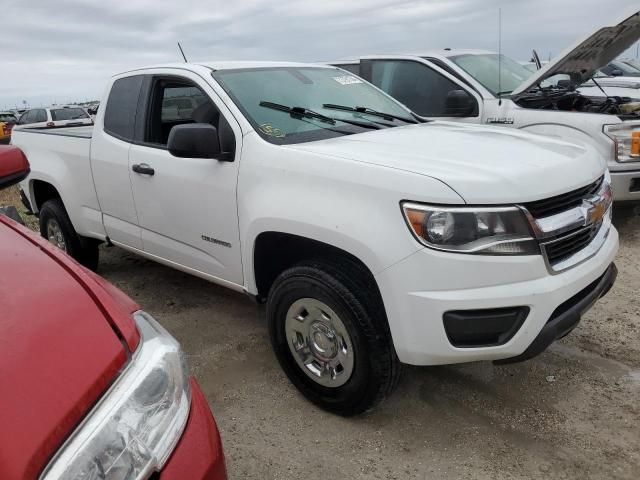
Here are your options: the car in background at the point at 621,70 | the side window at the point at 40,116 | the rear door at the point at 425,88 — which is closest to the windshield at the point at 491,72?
the rear door at the point at 425,88

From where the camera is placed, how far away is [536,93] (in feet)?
19.3

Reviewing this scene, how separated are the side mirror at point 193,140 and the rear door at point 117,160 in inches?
39.9

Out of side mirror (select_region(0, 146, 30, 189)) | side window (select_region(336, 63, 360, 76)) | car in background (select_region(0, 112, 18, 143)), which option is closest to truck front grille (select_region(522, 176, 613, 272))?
side mirror (select_region(0, 146, 30, 189))

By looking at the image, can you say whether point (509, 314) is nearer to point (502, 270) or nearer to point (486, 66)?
point (502, 270)

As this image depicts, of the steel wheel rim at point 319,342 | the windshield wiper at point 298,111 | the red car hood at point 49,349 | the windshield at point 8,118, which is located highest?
the windshield wiper at point 298,111

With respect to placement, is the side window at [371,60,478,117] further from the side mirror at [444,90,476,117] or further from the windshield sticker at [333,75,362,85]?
the windshield sticker at [333,75,362,85]

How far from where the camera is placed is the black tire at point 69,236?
4.80 metres

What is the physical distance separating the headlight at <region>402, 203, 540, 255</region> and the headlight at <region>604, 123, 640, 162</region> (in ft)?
11.0

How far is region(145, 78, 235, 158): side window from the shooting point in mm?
3547

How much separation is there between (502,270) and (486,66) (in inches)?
187

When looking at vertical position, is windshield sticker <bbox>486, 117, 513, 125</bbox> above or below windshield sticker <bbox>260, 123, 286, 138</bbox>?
below

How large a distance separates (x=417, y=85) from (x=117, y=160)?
141 inches

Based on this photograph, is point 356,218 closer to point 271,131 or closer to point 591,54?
point 271,131

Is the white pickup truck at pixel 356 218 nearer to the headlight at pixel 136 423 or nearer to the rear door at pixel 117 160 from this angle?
the rear door at pixel 117 160
